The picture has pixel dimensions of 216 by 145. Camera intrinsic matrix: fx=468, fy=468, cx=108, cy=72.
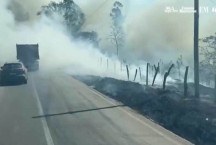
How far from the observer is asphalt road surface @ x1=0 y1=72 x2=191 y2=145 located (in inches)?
435

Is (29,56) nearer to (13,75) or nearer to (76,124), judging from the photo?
(13,75)

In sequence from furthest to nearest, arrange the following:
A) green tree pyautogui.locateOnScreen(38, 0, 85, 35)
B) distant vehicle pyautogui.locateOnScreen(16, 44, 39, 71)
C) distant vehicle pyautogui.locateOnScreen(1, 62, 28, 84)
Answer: green tree pyautogui.locateOnScreen(38, 0, 85, 35) → distant vehicle pyautogui.locateOnScreen(16, 44, 39, 71) → distant vehicle pyautogui.locateOnScreen(1, 62, 28, 84)

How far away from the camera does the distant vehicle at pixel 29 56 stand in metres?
49.8

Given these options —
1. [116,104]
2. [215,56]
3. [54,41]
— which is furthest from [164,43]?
[116,104]

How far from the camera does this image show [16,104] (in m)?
19.0

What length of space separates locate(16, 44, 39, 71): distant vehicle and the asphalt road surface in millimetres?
29656

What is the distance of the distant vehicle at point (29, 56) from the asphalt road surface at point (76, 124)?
97.3 ft

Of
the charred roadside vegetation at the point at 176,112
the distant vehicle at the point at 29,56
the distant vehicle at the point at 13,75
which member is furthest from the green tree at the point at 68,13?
the charred roadside vegetation at the point at 176,112

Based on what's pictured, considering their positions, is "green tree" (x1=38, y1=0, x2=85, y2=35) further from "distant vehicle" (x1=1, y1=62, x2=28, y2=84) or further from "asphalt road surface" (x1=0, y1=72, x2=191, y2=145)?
"asphalt road surface" (x1=0, y1=72, x2=191, y2=145)

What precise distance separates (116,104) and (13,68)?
15.1m

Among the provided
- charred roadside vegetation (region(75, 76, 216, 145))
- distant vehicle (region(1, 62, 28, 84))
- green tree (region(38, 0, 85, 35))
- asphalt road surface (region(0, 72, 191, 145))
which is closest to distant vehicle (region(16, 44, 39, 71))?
distant vehicle (region(1, 62, 28, 84))

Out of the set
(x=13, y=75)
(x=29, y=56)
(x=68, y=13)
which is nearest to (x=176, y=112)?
(x=13, y=75)

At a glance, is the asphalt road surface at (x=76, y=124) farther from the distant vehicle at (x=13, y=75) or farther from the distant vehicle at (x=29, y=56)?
the distant vehicle at (x=29, y=56)

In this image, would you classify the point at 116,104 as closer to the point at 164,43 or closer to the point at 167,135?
the point at 167,135
